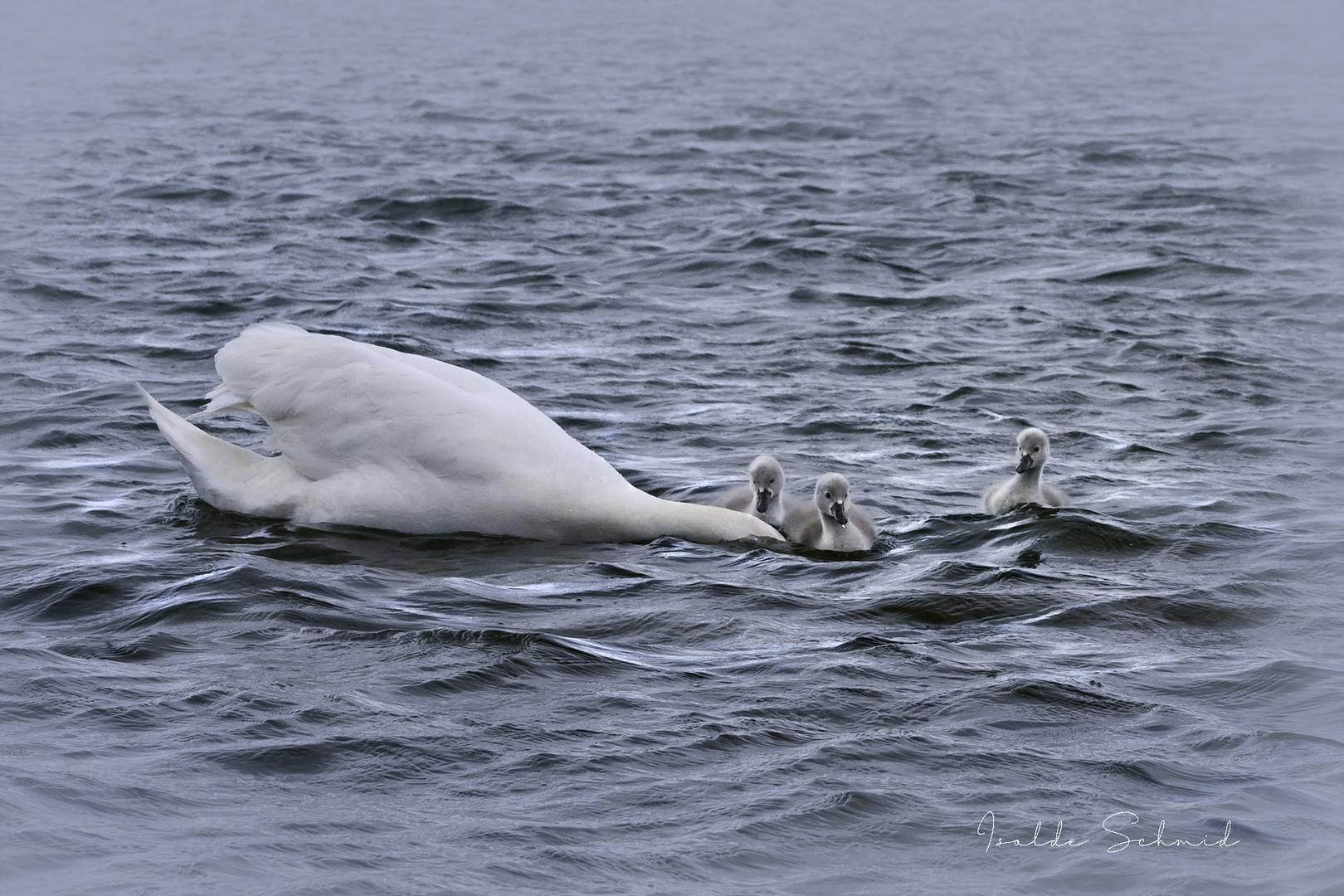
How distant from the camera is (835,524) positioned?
9.31 meters

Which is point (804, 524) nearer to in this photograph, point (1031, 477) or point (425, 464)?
point (1031, 477)

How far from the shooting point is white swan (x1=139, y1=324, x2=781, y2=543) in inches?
354

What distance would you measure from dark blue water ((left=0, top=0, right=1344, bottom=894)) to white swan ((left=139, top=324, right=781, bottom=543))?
14 cm

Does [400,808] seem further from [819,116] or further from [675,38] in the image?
[675,38]

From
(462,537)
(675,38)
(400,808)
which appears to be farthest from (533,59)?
(400,808)

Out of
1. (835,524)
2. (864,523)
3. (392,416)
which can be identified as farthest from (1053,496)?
(392,416)

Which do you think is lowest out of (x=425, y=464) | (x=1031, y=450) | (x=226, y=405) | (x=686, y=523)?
(x=686, y=523)

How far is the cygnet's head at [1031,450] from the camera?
32.5 feet

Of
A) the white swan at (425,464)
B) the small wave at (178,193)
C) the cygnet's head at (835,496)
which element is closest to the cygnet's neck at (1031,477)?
the cygnet's head at (835,496)

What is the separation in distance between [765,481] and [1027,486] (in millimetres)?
1354

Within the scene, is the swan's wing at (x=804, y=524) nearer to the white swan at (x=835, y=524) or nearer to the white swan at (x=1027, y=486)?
the white swan at (x=835, y=524)

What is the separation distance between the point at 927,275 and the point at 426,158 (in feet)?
28.3
